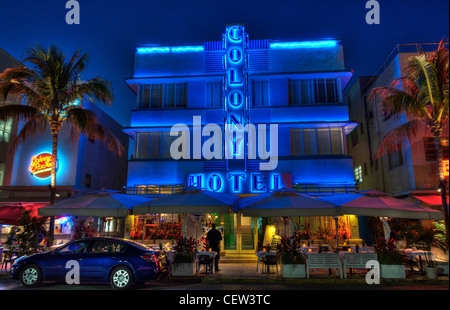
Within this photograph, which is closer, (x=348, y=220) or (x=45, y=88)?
(x=45, y=88)

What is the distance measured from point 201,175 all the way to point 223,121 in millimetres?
3929

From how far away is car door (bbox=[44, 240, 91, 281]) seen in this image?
10906 mm

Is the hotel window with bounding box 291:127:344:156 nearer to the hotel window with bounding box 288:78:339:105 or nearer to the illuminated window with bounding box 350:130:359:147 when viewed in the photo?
the hotel window with bounding box 288:78:339:105

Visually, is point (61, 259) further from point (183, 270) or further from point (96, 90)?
point (96, 90)

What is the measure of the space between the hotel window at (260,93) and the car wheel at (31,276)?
49.2ft

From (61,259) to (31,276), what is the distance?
44.2 inches

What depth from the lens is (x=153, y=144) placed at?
2155 centimetres

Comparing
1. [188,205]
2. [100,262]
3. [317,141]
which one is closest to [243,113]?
[317,141]

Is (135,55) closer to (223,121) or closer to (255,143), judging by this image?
(223,121)

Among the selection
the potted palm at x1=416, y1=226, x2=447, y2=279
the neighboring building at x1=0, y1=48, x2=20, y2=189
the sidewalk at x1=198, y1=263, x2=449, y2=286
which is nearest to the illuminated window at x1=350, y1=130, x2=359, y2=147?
the potted palm at x1=416, y1=226, x2=447, y2=279

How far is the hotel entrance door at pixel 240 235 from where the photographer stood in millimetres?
18672

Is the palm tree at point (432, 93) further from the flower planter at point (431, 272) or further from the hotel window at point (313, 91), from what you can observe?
the hotel window at point (313, 91)

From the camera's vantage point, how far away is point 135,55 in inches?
883
